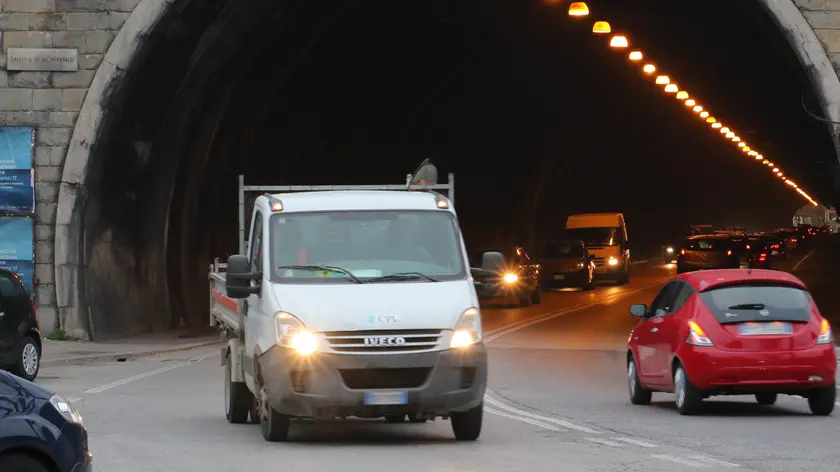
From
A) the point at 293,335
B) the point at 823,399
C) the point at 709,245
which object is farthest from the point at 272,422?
the point at 709,245

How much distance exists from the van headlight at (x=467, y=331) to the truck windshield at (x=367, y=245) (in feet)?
1.69

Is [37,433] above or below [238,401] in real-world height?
above

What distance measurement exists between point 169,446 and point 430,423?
321 centimetres

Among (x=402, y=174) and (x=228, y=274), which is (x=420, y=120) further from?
(x=228, y=274)

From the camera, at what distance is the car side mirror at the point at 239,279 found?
13.1 metres

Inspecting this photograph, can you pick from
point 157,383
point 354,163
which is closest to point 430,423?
point 157,383

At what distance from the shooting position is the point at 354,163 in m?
39.1

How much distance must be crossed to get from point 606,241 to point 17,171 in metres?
28.6

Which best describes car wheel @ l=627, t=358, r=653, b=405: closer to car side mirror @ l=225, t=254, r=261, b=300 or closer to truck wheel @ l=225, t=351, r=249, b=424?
truck wheel @ l=225, t=351, r=249, b=424

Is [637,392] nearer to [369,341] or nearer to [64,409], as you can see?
[369,341]

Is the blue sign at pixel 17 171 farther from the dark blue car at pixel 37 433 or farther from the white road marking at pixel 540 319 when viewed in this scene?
the dark blue car at pixel 37 433

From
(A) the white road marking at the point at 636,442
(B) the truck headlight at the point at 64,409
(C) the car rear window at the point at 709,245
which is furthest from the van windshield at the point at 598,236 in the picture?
(B) the truck headlight at the point at 64,409

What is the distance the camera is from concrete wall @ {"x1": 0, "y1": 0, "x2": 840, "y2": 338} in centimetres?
2638

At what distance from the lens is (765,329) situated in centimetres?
1552
